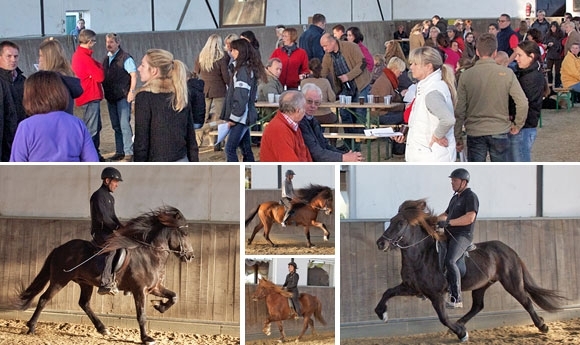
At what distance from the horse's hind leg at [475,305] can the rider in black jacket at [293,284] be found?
2.76 feet

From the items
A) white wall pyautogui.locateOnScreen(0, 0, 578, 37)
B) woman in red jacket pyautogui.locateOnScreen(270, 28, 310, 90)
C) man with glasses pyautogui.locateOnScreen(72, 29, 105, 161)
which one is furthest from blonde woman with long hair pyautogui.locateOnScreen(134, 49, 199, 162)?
white wall pyautogui.locateOnScreen(0, 0, 578, 37)

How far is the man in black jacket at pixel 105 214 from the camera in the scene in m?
6.08

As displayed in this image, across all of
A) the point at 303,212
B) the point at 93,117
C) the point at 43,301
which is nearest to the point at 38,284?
the point at 43,301

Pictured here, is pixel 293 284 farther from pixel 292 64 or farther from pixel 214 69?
pixel 292 64

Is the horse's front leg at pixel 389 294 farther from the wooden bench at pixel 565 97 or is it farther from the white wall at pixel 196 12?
the white wall at pixel 196 12

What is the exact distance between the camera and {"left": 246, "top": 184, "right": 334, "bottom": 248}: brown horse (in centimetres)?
596

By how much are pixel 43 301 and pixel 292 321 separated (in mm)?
1324

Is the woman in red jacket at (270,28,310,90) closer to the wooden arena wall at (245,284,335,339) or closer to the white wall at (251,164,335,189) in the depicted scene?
the white wall at (251,164,335,189)

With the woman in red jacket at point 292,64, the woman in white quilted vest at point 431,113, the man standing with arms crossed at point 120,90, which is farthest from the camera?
the woman in red jacket at point 292,64

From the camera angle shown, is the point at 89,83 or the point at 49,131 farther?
the point at 89,83

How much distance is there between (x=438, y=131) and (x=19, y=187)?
349 centimetres

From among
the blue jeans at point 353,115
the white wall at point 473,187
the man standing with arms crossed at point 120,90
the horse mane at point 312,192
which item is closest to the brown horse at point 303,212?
the horse mane at point 312,192

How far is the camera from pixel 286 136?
7.51 meters

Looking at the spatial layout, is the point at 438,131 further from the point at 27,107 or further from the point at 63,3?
the point at 63,3
